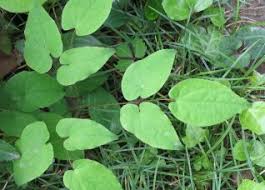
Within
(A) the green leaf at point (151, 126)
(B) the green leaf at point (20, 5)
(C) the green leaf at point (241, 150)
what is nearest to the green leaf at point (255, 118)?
(C) the green leaf at point (241, 150)

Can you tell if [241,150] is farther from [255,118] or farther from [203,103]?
[203,103]

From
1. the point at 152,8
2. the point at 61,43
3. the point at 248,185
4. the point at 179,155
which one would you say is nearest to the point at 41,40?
the point at 61,43

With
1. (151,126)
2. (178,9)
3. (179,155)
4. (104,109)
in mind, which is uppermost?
(178,9)

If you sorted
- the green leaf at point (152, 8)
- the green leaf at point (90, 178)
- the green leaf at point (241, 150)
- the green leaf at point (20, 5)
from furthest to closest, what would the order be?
the green leaf at point (152, 8) < the green leaf at point (241, 150) < the green leaf at point (20, 5) < the green leaf at point (90, 178)

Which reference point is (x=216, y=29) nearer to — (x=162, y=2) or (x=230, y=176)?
(x=162, y=2)

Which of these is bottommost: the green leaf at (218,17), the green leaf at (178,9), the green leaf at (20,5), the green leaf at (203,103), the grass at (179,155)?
the grass at (179,155)

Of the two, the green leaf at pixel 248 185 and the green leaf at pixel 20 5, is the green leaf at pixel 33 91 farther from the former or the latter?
the green leaf at pixel 248 185
